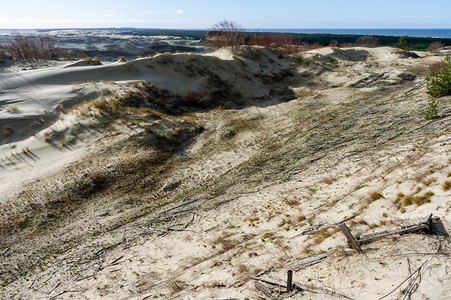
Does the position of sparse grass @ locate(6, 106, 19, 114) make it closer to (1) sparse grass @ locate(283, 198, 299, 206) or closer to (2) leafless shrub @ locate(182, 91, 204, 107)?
(2) leafless shrub @ locate(182, 91, 204, 107)

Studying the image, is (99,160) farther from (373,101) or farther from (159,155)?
(373,101)

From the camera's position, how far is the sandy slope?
7348 millimetres

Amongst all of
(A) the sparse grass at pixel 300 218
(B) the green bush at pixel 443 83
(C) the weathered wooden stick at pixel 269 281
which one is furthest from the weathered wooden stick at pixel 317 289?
(B) the green bush at pixel 443 83

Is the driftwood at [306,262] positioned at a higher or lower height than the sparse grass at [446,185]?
lower

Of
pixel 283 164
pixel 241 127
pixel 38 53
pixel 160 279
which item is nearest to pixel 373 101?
pixel 241 127

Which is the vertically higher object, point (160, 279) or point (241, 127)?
point (241, 127)

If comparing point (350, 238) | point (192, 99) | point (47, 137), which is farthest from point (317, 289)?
point (192, 99)

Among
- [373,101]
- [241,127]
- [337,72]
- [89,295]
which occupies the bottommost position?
[89,295]

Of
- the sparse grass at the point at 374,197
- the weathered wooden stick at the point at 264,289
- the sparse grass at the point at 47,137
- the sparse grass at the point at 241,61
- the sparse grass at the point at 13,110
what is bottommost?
the weathered wooden stick at the point at 264,289

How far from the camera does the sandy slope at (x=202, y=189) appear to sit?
7348 millimetres

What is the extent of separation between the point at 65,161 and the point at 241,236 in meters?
11.7

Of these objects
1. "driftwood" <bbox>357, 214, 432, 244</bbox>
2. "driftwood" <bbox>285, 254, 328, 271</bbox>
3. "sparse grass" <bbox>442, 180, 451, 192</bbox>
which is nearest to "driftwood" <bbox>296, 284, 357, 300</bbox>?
"driftwood" <bbox>285, 254, 328, 271</bbox>

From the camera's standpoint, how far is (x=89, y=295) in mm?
8234

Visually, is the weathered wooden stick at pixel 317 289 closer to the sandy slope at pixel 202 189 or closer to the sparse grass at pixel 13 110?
the sandy slope at pixel 202 189
